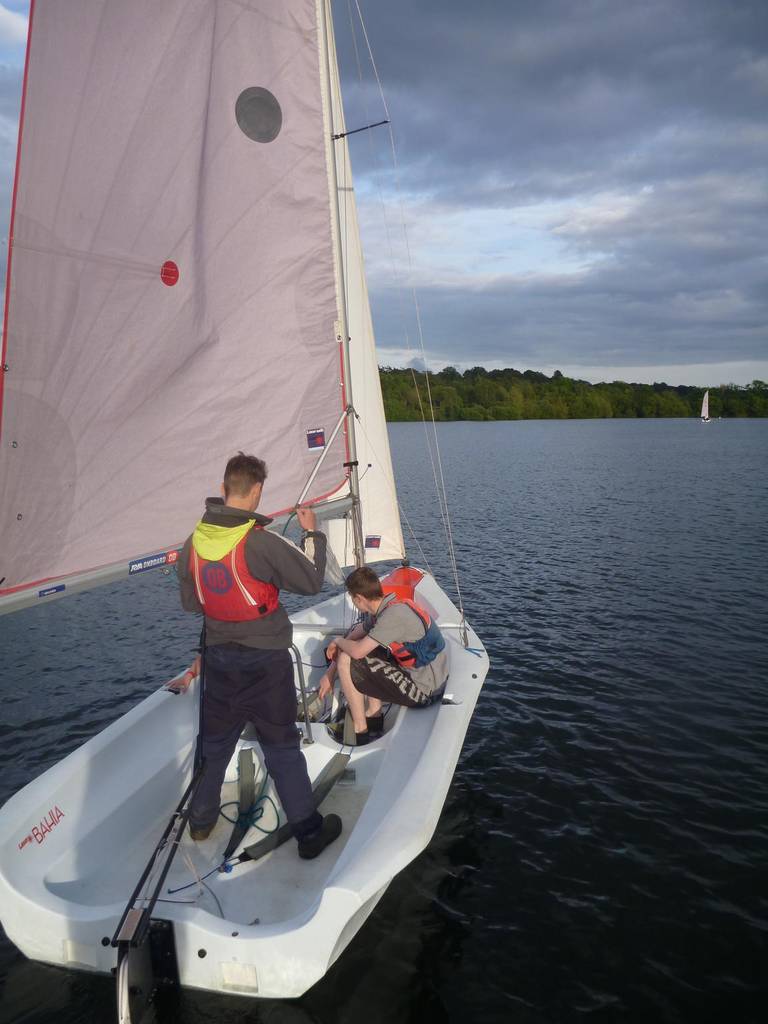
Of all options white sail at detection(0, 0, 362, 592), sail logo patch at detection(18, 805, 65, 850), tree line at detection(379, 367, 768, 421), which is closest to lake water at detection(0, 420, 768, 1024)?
sail logo patch at detection(18, 805, 65, 850)

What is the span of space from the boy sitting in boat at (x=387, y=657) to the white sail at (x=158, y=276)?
123cm

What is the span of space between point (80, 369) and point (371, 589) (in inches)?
99.2

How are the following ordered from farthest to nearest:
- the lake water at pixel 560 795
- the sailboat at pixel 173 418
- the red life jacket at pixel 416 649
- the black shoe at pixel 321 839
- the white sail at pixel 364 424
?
the white sail at pixel 364 424 → the red life jacket at pixel 416 649 → the black shoe at pixel 321 839 → the lake water at pixel 560 795 → the sailboat at pixel 173 418

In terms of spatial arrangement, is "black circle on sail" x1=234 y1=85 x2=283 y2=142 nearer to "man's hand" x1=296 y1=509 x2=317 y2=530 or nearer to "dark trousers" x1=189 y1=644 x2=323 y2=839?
"man's hand" x1=296 y1=509 x2=317 y2=530

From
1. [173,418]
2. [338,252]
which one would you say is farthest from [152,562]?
[338,252]

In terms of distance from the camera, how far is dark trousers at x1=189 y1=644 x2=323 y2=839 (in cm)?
391

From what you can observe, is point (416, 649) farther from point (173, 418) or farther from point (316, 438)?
point (173, 418)

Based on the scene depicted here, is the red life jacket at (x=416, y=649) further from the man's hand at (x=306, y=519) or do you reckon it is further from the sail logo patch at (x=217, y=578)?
the sail logo patch at (x=217, y=578)

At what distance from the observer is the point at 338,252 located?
5.91 metres

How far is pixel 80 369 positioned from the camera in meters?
4.11

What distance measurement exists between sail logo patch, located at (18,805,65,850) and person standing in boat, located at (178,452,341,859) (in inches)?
31.2

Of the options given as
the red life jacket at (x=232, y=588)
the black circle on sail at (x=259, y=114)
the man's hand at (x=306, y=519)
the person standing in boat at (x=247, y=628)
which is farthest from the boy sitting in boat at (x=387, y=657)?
the black circle on sail at (x=259, y=114)

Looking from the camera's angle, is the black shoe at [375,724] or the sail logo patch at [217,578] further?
the black shoe at [375,724]

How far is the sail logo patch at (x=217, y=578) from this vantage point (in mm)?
3762
